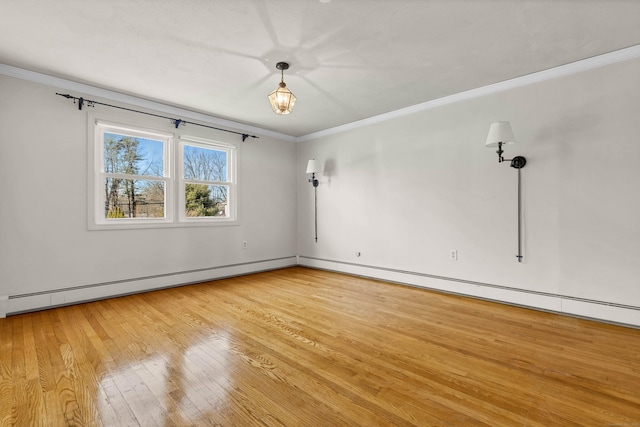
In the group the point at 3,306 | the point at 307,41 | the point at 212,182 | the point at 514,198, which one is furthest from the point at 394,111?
the point at 3,306

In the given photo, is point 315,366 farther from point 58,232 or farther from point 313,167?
point 313,167

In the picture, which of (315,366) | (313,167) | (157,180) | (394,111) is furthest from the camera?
(313,167)

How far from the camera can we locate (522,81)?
3426mm

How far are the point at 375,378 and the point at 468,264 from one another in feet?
8.17

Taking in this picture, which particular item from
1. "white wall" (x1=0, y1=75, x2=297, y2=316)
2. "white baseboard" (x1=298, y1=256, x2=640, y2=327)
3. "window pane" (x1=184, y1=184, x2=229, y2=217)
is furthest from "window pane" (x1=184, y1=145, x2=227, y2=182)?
"white baseboard" (x1=298, y1=256, x2=640, y2=327)

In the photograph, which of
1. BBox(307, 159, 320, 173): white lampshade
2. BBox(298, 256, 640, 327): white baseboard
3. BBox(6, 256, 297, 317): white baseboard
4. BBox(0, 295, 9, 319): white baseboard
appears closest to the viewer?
BBox(298, 256, 640, 327): white baseboard

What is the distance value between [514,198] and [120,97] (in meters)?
5.14

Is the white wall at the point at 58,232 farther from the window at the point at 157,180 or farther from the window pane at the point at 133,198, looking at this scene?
the window pane at the point at 133,198

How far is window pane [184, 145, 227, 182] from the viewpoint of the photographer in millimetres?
4738

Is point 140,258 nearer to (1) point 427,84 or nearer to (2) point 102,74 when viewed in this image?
(2) point 102,74

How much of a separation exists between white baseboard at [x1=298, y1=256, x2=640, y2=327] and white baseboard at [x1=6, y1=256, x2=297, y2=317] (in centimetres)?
217

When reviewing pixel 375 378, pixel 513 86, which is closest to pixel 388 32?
pixel 513 86

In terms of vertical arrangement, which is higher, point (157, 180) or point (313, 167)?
point (313, 167)

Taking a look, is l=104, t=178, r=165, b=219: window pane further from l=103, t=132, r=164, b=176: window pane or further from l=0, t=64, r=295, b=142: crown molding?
l=0, t=64, r=295, b=142: crown molding
